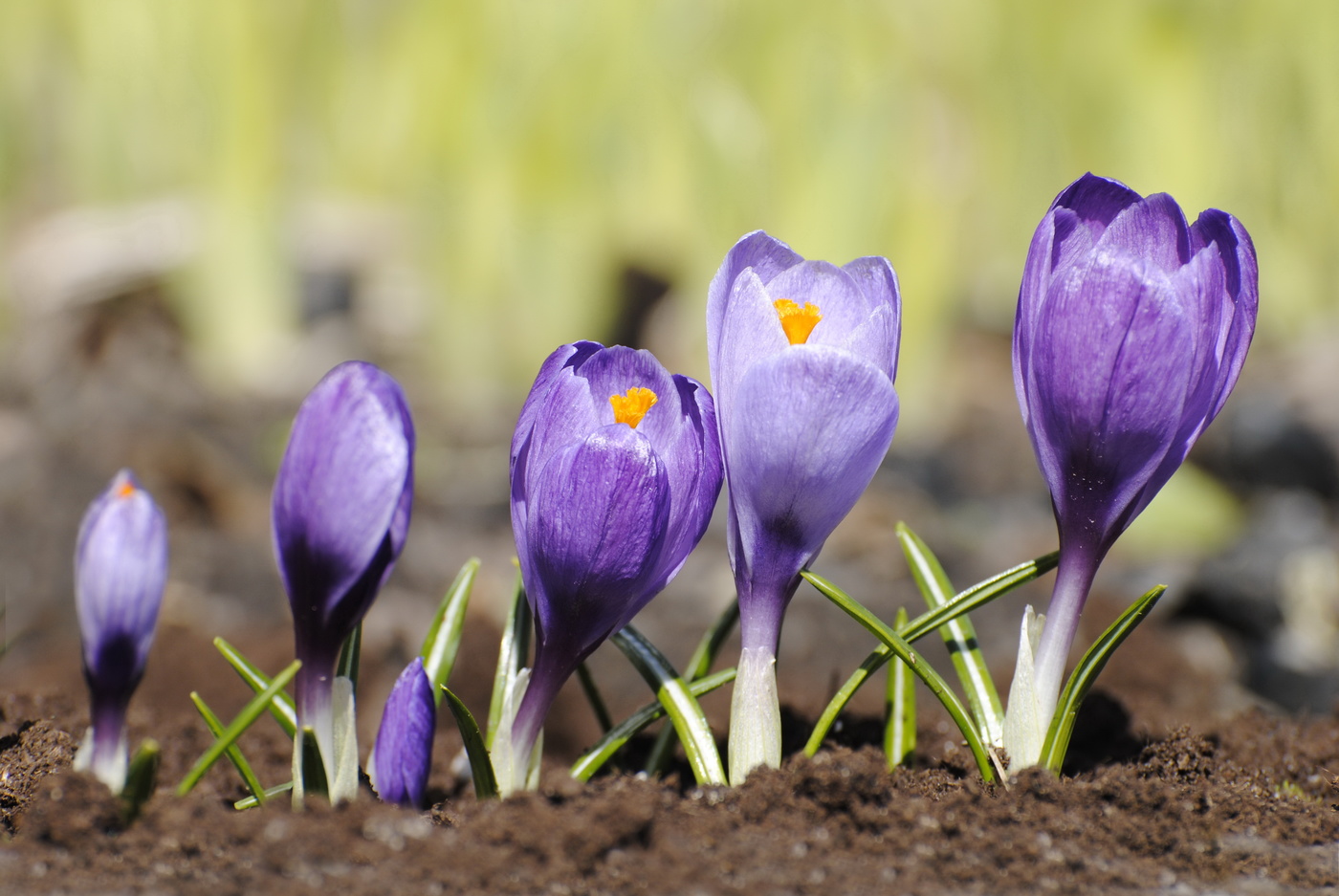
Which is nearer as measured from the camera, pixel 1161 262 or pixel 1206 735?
pixel 1161 262

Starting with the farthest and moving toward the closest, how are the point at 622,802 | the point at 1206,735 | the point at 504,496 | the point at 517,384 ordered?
the point at 517,384 → the point at 504,496 → the point at 1206,735 → the point at 622,802

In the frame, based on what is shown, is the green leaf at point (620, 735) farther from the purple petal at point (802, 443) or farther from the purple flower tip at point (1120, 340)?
the purple flower tip at point (1120, 340)

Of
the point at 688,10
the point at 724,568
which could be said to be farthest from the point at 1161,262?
the point at 688,10

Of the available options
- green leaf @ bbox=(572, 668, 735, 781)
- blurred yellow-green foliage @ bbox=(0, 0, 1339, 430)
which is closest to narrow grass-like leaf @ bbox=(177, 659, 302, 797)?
green leaf @ bbox=(572, 668, 735, 781)

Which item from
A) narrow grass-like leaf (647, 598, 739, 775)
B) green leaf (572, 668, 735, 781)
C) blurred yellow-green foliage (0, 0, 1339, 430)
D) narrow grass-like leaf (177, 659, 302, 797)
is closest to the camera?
narrow grass-like leaf (177, 659, 302, 797)

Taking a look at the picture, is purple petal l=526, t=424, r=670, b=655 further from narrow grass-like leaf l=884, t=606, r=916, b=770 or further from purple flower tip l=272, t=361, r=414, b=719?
narrow grass-like leaf l=884, t=606, r=916, b=770

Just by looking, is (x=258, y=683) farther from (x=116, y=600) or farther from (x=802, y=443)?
(x=802, y=443)

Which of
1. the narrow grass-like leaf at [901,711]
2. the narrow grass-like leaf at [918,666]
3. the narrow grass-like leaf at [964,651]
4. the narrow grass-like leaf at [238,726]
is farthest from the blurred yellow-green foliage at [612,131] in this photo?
the narrow grass-like leaf at [238,726]

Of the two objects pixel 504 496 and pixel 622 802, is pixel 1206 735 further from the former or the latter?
pixel 504 496

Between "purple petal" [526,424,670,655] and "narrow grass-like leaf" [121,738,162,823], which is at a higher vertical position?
"purple petal" [526,424,670,655]
